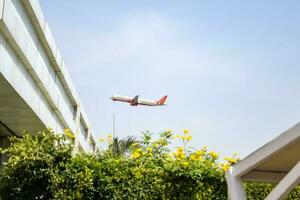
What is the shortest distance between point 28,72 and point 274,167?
29.7 ft

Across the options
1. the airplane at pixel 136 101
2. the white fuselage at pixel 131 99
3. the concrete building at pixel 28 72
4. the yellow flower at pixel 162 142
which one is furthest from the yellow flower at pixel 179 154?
the white fuselage at pixel 131 99

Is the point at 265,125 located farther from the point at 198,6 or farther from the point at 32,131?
the point at 32,131

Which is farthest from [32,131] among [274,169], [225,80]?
[274,169]

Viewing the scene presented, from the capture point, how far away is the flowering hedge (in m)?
6.66

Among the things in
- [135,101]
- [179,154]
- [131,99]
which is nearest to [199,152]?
[179,154]

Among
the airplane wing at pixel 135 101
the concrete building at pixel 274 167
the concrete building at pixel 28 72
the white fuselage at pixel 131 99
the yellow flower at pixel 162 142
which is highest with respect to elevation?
the white fuselage at pixel 131 99

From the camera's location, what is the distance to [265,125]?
1200 centimetres

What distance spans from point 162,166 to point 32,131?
9593 millimetres

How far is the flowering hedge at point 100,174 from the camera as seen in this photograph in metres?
6.66

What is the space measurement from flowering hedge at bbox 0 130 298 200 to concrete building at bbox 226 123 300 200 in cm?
175

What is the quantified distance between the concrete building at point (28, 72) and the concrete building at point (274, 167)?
6505 mm

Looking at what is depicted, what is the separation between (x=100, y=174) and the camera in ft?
22.4

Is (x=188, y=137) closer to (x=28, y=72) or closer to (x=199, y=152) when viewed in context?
(x=199, y=152)

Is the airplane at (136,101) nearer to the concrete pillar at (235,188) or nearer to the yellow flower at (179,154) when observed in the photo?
the yellow flower at (179,154)
